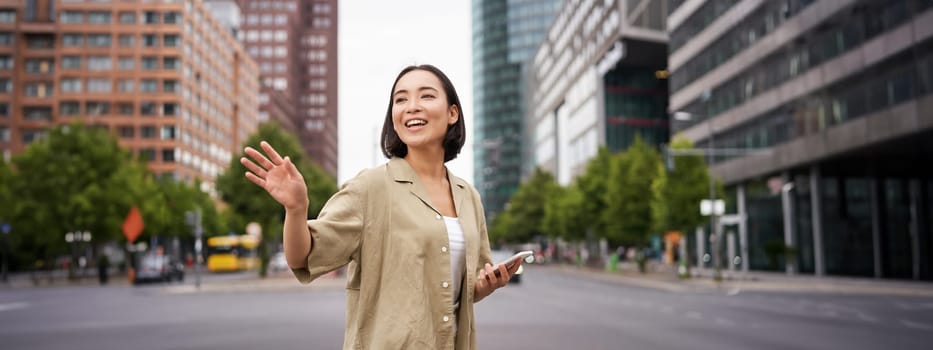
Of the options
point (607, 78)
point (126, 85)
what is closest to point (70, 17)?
point (126, 85)

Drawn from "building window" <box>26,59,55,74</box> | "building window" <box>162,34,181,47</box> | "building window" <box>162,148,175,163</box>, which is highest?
"building window" <box>162,34,181,47</box>

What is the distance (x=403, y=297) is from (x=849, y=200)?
141 feet

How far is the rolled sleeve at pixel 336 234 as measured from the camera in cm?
282

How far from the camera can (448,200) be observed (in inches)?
129

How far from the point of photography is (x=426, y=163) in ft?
10.8

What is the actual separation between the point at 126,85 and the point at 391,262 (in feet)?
311

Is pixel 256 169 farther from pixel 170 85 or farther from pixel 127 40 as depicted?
pixel 127 40

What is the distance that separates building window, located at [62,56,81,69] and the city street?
6965 centimetres

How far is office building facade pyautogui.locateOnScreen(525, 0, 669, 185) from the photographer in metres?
72.6

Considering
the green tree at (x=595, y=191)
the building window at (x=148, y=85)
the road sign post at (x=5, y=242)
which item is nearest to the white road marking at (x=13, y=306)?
the road sign post at (x=5, y=242)

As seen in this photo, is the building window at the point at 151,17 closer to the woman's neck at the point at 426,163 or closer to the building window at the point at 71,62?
the building window at the point at 71,62

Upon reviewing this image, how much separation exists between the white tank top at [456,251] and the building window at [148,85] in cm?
9324

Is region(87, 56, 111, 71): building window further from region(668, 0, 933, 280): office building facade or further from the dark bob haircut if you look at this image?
the dark bob haircut

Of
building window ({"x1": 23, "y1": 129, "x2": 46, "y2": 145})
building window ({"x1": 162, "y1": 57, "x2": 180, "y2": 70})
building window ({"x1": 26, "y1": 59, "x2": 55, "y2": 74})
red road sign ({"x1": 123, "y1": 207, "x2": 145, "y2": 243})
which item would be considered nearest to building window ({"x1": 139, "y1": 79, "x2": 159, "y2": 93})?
building window ({"x1": 162, "y1": 57, "x2": 180, "y2": 70})
